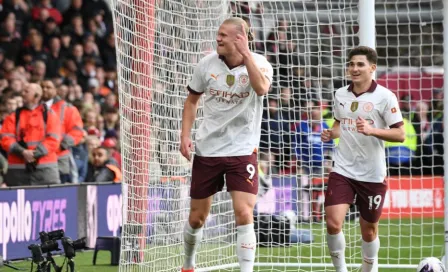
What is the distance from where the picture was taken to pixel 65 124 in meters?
14.9

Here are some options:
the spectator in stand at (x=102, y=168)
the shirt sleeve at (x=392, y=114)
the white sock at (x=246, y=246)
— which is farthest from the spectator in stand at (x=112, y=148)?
the white sock at (x=246, y=246)

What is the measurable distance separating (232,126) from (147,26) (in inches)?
75.9

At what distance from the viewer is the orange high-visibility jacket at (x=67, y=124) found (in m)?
14.7

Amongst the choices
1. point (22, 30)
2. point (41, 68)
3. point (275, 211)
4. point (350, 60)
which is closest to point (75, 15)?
point (22, 30)

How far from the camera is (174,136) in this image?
36.1 feet

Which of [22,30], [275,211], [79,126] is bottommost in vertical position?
[275,211]

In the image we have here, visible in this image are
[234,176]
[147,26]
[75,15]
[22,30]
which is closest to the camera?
[234,176]

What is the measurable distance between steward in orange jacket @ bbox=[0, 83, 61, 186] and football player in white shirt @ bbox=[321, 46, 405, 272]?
18.2 ft

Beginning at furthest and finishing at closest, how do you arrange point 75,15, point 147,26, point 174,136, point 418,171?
point 418,171
point 75,15
point 174,136
point 147,26

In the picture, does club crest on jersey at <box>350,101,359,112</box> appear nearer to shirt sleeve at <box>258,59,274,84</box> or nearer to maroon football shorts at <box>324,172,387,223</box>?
maroon football shorts at <box>324,172,387,223</box>

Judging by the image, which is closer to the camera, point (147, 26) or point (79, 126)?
point (147, 26)

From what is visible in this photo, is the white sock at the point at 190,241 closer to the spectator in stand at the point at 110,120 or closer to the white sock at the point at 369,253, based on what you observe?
the white sock at the point at 369,253

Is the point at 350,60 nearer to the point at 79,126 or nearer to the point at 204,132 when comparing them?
the point at 204,132

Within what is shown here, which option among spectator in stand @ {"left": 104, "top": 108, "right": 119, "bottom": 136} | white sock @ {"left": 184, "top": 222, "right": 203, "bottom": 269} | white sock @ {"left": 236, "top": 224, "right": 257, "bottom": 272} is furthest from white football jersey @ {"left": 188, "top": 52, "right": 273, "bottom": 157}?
spectator in stand @ {"left": 104, "top": 108, "right": 119, "bottom": 136}
